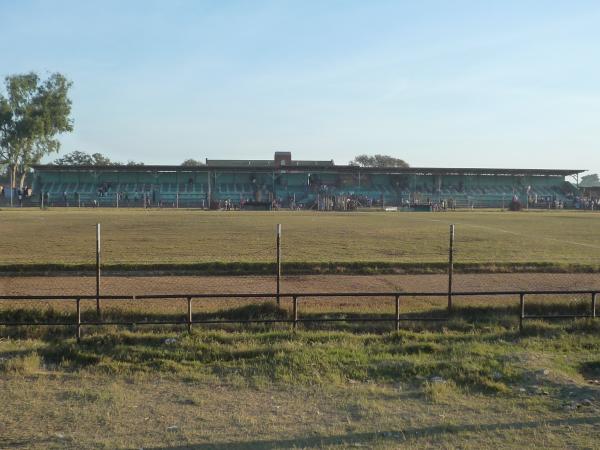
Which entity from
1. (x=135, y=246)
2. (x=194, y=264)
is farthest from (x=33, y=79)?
(x=194, y=264)

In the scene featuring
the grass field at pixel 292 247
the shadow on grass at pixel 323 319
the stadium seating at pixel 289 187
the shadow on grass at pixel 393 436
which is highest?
the stadium seating at pixel 289 187

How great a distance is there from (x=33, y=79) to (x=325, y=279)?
86.6m

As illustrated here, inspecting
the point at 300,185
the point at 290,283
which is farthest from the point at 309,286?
the point at 300,185

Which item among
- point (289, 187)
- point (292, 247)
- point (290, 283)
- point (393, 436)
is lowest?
point (290, 283)

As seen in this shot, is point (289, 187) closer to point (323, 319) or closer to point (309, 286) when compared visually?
point (309, 286)

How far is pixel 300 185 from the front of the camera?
104 meters

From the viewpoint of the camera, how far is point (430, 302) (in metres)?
15.0

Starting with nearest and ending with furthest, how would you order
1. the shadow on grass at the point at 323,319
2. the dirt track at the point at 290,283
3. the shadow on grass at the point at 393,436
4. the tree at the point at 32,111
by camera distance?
the shadow on grass at the point at 393,436 < the shadow on grass at the point at 323,319 < the dirt track at the point at 290,283 < the tree at the point at 32,111

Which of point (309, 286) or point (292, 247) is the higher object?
point (292, 247)

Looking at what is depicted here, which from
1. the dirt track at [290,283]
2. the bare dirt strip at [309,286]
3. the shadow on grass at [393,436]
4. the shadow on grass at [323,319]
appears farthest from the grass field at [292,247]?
the shadow on grass at [393,436]

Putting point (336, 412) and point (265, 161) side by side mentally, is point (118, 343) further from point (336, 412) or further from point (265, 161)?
point (265, 161)

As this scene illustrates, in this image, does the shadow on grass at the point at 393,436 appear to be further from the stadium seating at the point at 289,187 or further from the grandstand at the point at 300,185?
the stadium seating at the point at 289,187

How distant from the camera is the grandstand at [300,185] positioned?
94.4 m

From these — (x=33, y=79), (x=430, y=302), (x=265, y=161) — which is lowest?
(x=430, y=302)
